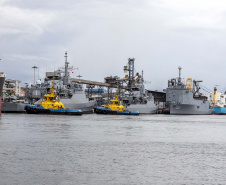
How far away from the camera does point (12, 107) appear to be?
103 meters

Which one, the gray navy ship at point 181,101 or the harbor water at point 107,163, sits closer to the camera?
the harbor water at point 107,163

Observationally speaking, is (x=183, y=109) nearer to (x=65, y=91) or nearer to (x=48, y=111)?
(x=65, y=91)

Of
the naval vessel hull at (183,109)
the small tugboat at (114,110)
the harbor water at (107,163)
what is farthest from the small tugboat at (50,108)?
the harbor water at (107,163)

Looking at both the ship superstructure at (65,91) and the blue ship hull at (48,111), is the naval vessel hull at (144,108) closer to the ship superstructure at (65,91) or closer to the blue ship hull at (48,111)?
the ship superstructure at (65,91)

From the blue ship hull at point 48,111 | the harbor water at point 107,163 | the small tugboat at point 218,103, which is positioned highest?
the small tugboat at point 218,103

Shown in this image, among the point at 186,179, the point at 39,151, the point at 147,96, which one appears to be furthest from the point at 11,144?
the point at 147,96

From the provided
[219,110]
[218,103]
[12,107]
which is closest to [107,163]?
[12,107]

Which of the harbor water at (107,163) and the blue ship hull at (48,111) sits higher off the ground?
the blue ship hull at (48,111)

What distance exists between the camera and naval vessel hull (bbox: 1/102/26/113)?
102000mm

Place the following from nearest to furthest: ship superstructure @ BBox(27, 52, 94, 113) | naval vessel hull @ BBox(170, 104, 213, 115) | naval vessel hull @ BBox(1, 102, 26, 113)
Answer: naval vessel hull @ BBox(1, 102, 26, 113), ship superstructure @ BBox(27, 52, 94, 113), naval vessel hull @ BBox(170, 104, 213, 115)

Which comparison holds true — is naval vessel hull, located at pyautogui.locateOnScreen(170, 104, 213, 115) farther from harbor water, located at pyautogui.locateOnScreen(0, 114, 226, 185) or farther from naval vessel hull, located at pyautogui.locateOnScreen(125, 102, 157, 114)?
harbor water, located at pyautogui.locateOnScreen(0, 114, 226, 185)

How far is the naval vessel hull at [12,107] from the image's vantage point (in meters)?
102

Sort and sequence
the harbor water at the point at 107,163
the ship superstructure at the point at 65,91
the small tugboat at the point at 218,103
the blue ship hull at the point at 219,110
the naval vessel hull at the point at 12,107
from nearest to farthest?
the harbor water at the point at 107,163 < the naval vessel hull at the point at 12,107 < the ship superstructure at the point at 65,91 < the blue ship hull at the point at 219,110 < the small tugboat at the point at 218,103

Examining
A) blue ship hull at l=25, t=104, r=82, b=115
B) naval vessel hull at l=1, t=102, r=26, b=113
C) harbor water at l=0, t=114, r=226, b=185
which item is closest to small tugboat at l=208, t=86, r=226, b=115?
blue ship hull at l=25, t=104, r=82, b=115
